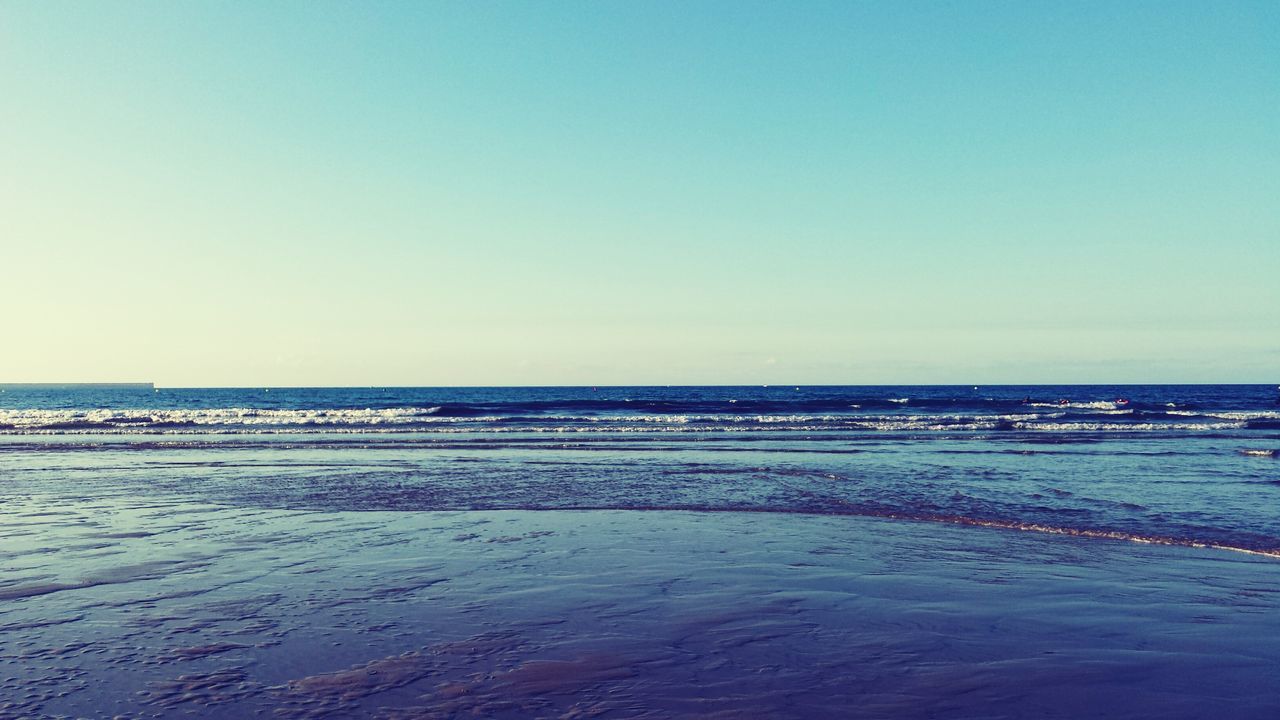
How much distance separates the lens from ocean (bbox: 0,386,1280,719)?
5.21m

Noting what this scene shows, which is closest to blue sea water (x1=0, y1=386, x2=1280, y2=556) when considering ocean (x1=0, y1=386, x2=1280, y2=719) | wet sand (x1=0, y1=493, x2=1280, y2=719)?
ocean (x1=0, y1=386, x2=1280, y2=719)

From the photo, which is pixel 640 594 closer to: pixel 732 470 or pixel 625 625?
pixel 625 625

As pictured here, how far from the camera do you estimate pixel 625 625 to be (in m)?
6.75

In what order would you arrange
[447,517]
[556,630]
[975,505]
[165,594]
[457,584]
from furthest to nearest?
[975,505]
[447,517]
[457,584]
[165,594]
[556,630]

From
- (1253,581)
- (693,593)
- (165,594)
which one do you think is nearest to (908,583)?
(693,593)

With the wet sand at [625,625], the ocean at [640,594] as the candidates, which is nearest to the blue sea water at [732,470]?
the ocean at [640,594]

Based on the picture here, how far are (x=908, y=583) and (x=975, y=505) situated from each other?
6797mm

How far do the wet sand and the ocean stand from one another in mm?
35

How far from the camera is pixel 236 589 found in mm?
7910

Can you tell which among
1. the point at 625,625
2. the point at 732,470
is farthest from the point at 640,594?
the point at 732,470

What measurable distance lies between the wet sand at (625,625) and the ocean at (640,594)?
35mm

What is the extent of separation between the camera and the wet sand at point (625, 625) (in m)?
5.10

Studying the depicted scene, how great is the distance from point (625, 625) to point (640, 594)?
3.70ft

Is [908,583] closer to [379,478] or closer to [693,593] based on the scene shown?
[693,593]
